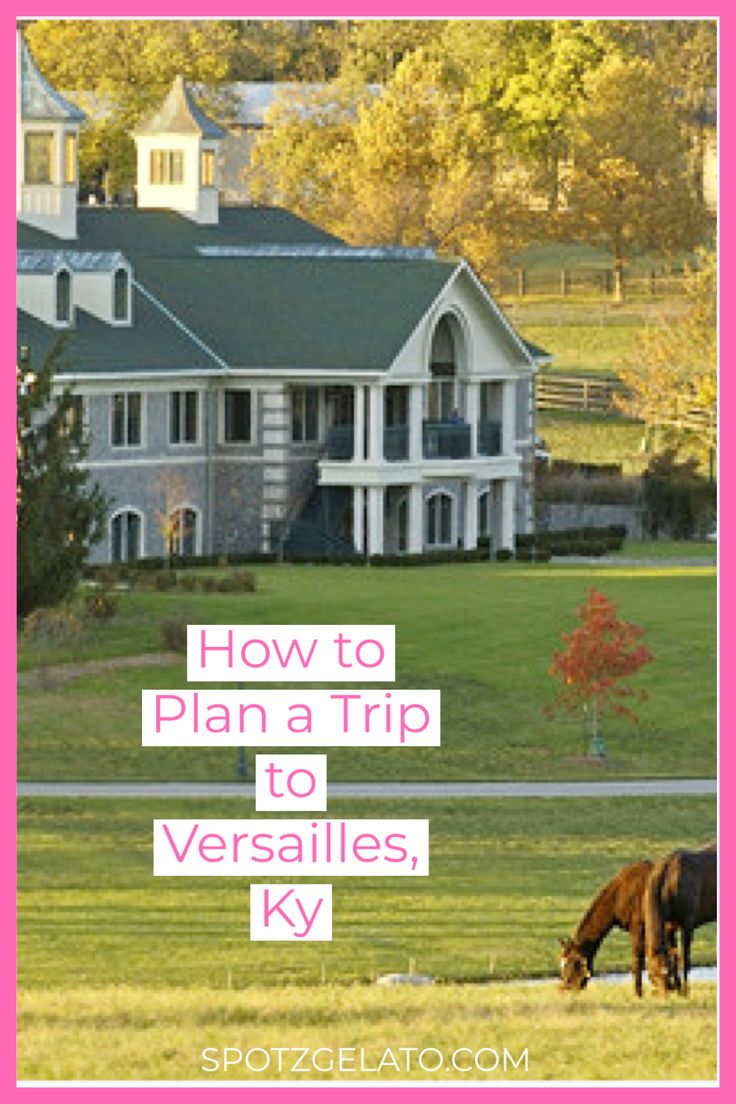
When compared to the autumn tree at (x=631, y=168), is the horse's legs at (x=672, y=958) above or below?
below

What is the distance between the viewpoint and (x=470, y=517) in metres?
62.6

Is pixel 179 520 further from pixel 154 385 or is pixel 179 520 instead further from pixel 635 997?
pixel 635 997

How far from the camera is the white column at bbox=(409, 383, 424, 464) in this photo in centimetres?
6247

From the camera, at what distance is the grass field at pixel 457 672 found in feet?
136

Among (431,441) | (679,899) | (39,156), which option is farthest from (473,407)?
(679,899)


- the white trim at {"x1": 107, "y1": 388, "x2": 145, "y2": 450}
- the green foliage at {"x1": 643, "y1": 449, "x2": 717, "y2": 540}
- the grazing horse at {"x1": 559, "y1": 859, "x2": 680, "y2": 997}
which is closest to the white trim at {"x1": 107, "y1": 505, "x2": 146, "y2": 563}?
the white trim at {"x1": 107, "y1": 388, "x2": 145, "y2": 450}

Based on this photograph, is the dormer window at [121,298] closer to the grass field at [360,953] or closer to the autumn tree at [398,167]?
the autumn tree at [398,167]

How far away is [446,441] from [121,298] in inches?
257

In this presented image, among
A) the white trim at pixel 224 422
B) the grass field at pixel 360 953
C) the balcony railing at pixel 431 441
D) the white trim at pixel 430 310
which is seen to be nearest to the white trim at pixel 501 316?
the white trim at pixel 430 310

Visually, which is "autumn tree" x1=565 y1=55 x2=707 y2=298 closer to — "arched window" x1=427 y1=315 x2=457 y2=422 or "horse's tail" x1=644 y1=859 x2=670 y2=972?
"arched window" x1=427 y1=315 x2=457 y2=422

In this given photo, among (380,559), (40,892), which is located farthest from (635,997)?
(380,559)

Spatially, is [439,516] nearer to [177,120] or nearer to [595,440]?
[177,120]

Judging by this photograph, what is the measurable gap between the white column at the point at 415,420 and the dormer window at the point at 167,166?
274 inches

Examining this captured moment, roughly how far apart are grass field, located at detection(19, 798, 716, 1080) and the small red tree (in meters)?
3.99
